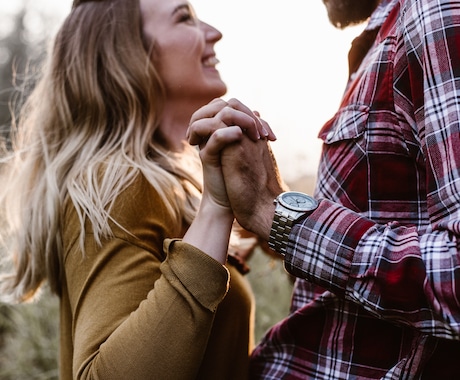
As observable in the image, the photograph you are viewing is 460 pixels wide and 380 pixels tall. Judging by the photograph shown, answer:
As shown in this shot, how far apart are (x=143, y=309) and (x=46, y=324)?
3603 millimetres

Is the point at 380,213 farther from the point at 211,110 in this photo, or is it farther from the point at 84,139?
the point at 84,139

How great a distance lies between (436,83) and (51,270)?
4.31 ft

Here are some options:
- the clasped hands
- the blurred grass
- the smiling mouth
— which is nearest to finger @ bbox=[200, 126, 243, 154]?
the clasped hands

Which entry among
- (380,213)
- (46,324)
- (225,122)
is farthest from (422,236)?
(46,324)

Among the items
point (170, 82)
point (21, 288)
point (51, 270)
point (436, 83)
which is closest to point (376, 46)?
point (436, 83)

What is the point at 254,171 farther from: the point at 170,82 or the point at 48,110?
the point at 48,110

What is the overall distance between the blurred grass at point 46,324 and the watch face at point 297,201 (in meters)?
2.86

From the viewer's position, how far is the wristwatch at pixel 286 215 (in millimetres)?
1265

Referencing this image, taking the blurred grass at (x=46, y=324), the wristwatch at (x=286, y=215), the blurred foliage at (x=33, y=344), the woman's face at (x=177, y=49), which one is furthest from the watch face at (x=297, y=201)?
the blurred foliage at (x=33, y=344)

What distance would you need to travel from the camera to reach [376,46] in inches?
58.2

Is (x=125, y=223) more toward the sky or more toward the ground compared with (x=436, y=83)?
more toward the ground

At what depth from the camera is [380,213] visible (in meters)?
1.34

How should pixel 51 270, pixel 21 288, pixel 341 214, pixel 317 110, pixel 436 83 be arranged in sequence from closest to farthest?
pixel 436 83 < pixel 341 214 < pixel 51 270 < pixel 21 288 < pixel 317 110

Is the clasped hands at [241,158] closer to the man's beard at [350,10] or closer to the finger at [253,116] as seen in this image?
the finger at [253,116]
